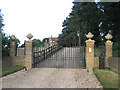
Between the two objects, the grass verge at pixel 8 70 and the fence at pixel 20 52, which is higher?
the fence at pixel 20 52

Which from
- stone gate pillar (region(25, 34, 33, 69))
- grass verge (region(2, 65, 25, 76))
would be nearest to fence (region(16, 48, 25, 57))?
stone gate pillar (region(25, 34, 33, 69))

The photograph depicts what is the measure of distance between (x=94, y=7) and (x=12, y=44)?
8.39 meters

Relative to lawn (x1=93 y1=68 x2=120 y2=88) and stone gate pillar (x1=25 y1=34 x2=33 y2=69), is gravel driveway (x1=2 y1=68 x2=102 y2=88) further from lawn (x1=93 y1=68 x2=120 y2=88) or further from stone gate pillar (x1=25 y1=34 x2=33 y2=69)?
stone gate pillar (x1=25 y1=34 x2=33 y2=69)

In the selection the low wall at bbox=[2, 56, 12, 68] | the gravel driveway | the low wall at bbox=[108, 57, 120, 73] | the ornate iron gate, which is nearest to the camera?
the gravel driveway

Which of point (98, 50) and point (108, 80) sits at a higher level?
point (98, 50)

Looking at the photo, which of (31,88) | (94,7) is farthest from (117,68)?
(94,7)

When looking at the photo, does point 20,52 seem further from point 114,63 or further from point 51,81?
point 114,63

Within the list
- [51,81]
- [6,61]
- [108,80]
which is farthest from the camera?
[6,61]

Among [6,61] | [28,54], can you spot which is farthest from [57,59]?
[6,61]

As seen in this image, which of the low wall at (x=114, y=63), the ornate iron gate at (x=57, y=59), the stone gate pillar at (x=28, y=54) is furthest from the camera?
the ornate iron gate at (x=57, y=59)

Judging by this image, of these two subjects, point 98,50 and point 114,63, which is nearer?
point 114,63

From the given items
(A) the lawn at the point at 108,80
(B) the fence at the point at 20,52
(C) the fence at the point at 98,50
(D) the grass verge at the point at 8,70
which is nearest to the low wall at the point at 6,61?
(D) the grass verge at the point at 8,70

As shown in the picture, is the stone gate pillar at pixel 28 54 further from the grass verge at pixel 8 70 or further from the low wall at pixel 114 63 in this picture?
the low wall at pixel 114 63

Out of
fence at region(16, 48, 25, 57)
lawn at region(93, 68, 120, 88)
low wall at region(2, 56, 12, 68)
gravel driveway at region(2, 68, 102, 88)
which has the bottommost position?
gravel driveway at region(2, 68, 102, 88)
